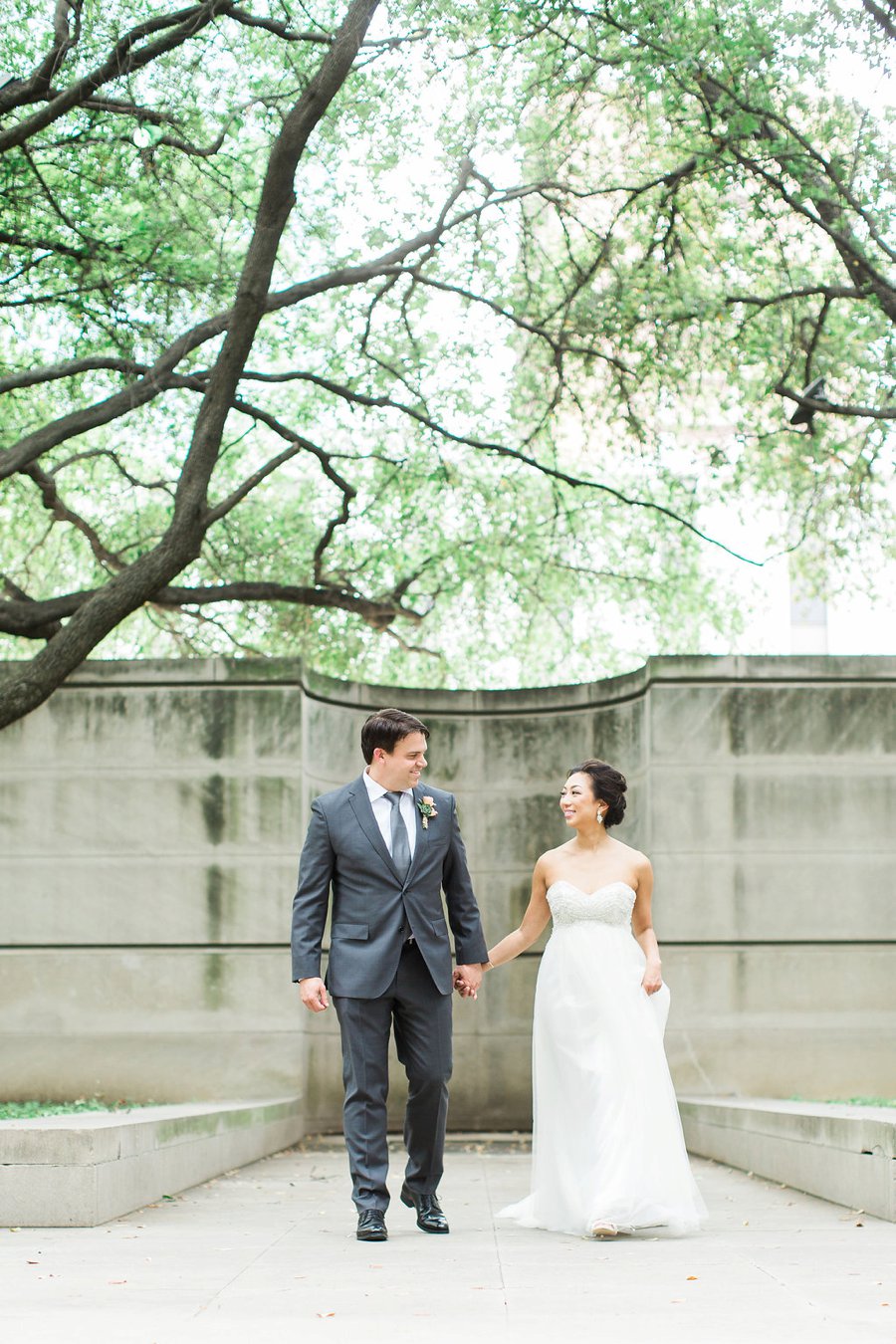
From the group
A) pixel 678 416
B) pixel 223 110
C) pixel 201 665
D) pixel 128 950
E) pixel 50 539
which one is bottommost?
pixel 128 950

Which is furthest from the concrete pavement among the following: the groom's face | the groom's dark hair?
the groom's dark hair

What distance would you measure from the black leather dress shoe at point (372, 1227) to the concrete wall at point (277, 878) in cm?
496

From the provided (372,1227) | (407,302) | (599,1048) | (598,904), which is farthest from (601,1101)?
(407,302)

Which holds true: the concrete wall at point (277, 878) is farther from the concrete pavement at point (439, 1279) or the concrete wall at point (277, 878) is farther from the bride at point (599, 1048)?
the bride at point (599, 1048)

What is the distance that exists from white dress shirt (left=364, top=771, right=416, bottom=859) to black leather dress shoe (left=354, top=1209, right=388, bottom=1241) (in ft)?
4.52

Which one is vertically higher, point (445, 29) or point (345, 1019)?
point (445, 29)

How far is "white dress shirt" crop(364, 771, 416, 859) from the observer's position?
6.28 metres

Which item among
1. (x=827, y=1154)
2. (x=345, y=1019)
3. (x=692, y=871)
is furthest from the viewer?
(x=692, y=871)

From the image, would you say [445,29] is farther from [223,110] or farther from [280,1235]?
[280,1235]

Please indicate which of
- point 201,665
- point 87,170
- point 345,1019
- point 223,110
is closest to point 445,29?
point 223,110

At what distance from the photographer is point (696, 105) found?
12234 mm

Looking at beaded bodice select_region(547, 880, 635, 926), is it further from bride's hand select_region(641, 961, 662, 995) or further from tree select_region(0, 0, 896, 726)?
tree select_region(0, 0, 896, 726)

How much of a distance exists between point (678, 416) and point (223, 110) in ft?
17.5

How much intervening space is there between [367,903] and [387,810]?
15.5 inches
